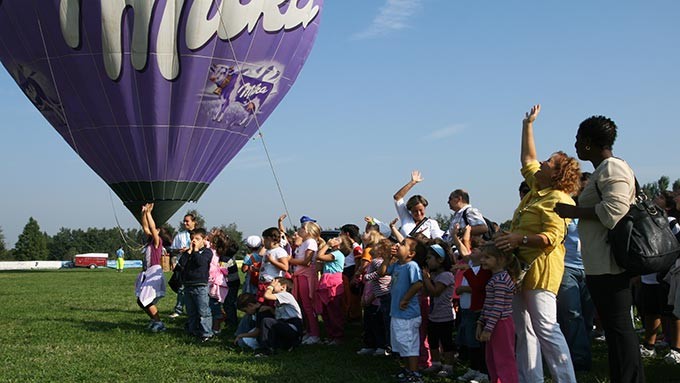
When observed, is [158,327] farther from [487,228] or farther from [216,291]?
[487,228]

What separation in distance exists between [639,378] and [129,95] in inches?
616

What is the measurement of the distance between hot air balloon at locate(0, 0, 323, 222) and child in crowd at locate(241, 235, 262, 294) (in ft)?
27.1

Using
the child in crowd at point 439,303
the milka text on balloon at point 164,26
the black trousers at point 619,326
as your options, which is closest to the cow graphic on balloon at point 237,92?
the milka text on balloon at point 164,26

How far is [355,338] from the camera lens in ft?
32.2

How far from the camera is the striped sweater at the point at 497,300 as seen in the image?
5477 mm

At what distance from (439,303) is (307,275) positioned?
9.40 feet

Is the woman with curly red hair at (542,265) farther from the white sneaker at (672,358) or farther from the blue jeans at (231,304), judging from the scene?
the blue jeans at (231,304)

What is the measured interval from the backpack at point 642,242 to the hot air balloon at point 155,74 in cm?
1429

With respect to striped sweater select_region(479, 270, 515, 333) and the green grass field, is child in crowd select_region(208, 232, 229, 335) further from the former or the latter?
striped sweater select_region(479, 270, 515, 333)

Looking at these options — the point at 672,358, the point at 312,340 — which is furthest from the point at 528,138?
the point at 312,340

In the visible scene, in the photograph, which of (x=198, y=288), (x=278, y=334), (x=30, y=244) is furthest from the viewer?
(x=30, y=244)

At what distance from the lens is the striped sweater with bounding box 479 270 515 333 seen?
18.0 ft

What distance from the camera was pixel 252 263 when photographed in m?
10.7

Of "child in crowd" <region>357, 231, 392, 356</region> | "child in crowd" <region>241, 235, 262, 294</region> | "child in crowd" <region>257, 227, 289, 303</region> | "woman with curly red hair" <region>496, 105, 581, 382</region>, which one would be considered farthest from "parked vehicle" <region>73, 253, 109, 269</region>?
"woman with curly red hair" <region>496, 105, 581, 382</region>
